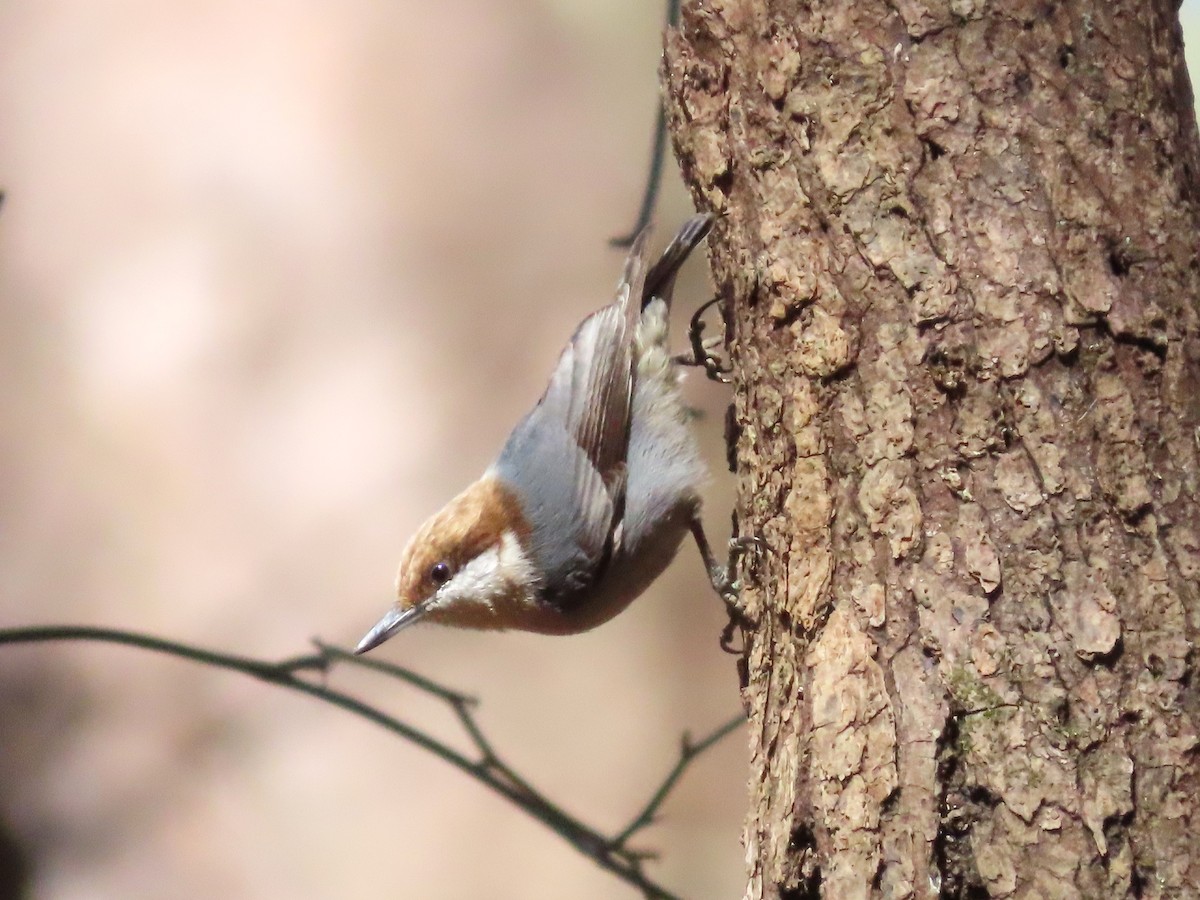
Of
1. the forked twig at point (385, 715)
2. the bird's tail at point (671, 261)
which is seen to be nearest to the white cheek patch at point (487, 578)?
the forked twig at point (385, 715)

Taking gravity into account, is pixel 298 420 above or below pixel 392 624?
above

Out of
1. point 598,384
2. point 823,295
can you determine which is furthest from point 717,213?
point 598,384

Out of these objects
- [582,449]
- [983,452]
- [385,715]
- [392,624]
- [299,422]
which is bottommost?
[983,452]

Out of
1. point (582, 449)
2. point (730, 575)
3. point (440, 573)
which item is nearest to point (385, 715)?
point (440, 573)

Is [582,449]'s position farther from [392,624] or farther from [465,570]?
[392,624]

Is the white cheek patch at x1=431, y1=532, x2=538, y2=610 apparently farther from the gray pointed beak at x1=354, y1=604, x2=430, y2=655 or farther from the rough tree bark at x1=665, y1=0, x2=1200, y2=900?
the rough tree bark at x1=665, y1=0, x2=1200, y2=900

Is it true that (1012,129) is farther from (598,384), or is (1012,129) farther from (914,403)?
(598,384)

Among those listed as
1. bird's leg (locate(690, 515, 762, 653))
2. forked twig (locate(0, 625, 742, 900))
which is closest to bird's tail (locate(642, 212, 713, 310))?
bird's leg (locate(690, 515, 762, 653))

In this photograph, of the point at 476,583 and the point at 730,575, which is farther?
the point at 476,583
